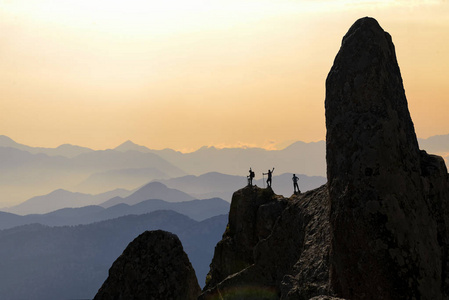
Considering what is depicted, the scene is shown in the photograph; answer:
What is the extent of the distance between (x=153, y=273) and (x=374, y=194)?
17.0 m

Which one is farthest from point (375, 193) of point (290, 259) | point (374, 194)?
point (290, 259)

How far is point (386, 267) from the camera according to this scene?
20.5 m

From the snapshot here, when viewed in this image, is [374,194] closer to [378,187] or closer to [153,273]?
→ [378,187]

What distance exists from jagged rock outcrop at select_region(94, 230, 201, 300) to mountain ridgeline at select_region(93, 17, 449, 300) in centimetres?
901

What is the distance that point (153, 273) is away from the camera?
34500 millimetres

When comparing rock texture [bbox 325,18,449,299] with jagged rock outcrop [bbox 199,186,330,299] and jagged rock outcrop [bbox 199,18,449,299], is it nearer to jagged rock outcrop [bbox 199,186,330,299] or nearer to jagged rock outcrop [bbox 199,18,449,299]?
jagged rock outcrop [bbox 199,18,449,299]

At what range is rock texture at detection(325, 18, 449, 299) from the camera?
2070 centimetres

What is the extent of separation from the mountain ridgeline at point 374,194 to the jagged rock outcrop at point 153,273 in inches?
355

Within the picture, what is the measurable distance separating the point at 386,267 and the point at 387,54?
8889mm

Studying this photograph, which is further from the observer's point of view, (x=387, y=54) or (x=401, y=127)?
(x=387, y=54)

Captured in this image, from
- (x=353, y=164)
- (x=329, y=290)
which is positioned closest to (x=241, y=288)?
(x=329, y=290)

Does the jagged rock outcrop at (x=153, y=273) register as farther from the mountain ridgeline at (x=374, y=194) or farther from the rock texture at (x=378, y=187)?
the rock texture at (x=378, y=187)

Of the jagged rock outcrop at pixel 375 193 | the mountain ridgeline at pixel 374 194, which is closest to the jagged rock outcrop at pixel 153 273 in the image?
the mountain ridgeline at pixel 374 194

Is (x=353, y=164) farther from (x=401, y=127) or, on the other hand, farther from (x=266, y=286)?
(x=266, y=286)
